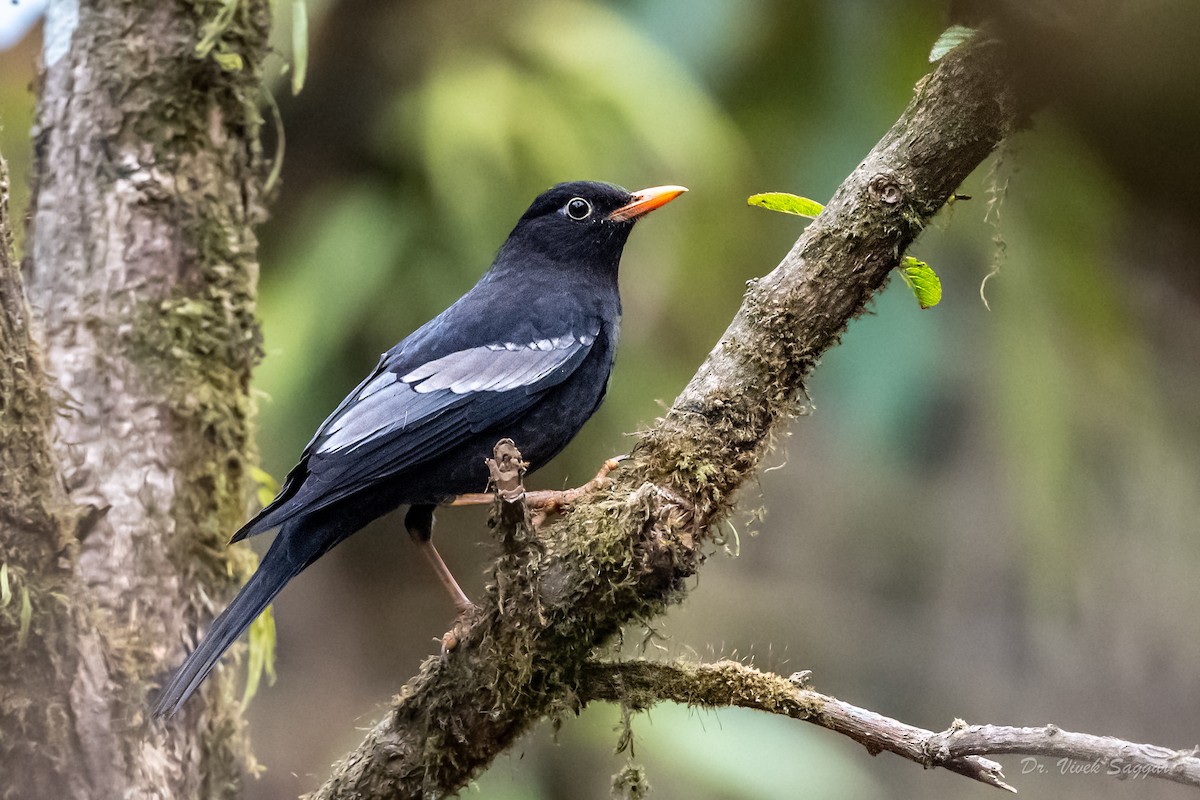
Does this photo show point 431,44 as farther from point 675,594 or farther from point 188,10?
point 675,594

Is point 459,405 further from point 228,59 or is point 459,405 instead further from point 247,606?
point 228,59

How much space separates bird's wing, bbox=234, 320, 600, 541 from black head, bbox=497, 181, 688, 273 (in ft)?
1.68

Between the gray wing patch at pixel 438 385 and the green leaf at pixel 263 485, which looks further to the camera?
the green leaf at pixel 263 485

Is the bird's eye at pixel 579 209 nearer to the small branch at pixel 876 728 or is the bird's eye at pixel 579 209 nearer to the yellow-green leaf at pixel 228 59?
the yellow-green leaf at pixel 228 59

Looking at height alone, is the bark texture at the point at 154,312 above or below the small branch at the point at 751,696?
above

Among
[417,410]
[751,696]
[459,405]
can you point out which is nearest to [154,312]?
[417,410]

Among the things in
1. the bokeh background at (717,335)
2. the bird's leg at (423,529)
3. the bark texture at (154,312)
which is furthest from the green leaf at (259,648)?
the bokeh background at (717,335)

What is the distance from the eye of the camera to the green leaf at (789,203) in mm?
2848

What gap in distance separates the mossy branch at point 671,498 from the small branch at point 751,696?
0.09 meters

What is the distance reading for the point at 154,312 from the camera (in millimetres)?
3867

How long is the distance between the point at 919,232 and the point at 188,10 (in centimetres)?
281

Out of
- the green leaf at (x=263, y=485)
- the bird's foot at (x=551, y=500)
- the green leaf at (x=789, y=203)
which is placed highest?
the green leaf at (x=789, y=203)

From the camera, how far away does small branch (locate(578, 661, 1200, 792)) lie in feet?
6.27

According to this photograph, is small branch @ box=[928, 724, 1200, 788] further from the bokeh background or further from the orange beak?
the bokeh background
